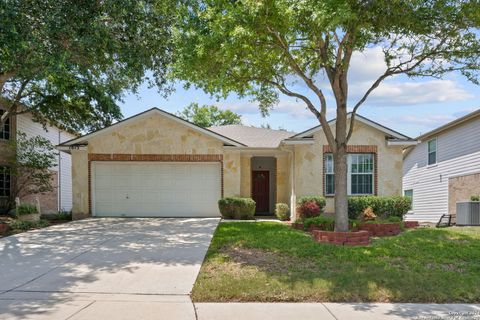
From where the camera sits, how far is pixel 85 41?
34.8ft

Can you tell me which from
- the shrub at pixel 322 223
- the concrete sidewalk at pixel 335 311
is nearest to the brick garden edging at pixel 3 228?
the concrete sidewalk at pixel 335 311

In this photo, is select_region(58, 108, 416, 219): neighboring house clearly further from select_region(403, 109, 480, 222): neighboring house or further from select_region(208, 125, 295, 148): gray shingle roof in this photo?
select_region(403, 109, 480, 222): neighboring house

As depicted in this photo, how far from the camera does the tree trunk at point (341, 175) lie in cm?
1056

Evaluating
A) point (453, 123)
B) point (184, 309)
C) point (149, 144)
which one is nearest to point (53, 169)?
point (149, 144)

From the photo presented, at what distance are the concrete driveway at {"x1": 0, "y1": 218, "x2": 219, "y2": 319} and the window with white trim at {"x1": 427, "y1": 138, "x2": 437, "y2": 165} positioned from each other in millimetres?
15571

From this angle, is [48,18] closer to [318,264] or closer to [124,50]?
[124,50]

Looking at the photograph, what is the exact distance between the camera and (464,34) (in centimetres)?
1012

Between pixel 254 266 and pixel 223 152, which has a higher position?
pixel 223 152

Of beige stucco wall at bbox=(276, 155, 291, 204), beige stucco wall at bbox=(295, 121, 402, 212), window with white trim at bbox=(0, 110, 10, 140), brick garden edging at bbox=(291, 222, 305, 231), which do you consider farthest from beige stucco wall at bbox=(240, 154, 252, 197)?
window with white trim at bbox=(0, 110, 10, 140)

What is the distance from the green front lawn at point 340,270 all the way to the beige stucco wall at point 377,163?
5.84 meters

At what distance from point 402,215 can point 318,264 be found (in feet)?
28.7

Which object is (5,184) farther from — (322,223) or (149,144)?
(322,223)

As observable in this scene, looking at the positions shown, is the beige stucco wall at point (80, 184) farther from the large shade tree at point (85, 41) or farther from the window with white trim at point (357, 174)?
the window with white trim at point (357, 174)

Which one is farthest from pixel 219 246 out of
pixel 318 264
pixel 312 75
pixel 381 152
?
pixel 381 152
